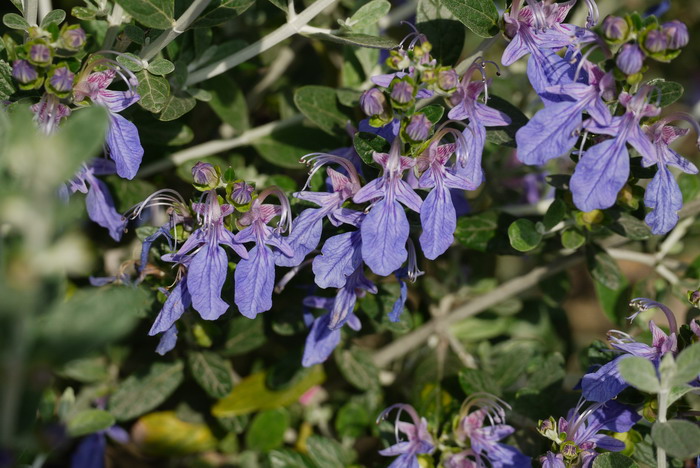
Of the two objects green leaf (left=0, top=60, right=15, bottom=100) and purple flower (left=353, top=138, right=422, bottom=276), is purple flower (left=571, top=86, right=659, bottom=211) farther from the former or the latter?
green leaf (left=0, top=60, right=15, bottom=100)

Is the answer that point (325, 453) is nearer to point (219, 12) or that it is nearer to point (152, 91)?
point (152, 91)

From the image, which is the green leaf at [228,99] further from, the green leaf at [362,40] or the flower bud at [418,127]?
the flower bud at [418,127]

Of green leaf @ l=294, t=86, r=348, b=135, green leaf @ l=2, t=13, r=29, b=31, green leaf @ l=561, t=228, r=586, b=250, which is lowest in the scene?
green leaf @ l=561, t=228, r=586, b=250

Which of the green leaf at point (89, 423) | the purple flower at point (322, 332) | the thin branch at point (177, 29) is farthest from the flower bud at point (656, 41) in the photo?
the green leaf at point (89, 423)

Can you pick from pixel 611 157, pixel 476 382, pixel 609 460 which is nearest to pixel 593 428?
pixel 609 460

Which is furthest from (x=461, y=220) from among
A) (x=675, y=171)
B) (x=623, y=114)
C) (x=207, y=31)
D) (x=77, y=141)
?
(x=77, y=141)

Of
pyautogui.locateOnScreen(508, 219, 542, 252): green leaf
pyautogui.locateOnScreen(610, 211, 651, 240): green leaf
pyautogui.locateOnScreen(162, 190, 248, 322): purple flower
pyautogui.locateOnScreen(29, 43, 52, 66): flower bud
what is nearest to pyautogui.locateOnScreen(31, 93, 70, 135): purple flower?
pyautogui.locateOnScreen(29, 43, 52, 66): flower bud
